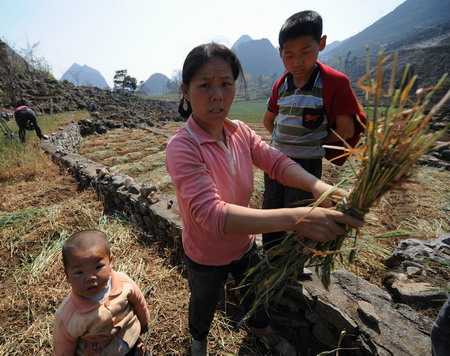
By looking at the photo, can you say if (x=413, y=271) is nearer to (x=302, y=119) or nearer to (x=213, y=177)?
(x=302, y=119)

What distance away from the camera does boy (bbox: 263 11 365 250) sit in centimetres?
156

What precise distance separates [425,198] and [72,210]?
18.7ft

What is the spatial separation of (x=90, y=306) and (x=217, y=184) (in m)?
0.90

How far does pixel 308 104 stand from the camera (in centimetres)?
167

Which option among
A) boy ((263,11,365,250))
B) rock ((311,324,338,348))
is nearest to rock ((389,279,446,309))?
rock ((311,324,338,348))

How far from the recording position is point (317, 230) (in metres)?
0.91

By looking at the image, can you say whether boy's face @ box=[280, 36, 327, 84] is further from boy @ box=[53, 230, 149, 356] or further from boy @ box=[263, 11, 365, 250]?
boy @ box=[53, 230, 149, 356]

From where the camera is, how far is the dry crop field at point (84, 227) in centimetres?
192

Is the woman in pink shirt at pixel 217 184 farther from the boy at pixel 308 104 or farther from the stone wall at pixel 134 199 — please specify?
the stone wall at pixel 134 199

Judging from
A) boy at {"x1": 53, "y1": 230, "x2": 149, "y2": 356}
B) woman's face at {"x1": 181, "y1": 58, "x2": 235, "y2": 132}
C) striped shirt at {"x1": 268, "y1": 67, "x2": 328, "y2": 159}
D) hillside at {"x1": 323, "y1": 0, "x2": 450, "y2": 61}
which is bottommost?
boy at {"x1": 53, "y1": 230, "x2": 149, "y2": 356}

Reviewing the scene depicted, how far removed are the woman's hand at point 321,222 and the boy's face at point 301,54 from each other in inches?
44.6

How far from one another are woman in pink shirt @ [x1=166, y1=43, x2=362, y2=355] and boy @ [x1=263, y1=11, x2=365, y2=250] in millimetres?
460

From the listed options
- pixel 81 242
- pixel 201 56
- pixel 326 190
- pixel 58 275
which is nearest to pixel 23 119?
pixel 58 275

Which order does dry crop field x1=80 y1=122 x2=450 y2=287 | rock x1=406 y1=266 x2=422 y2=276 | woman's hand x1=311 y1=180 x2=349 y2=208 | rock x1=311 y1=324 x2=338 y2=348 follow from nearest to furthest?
woman's hand x1=311 y1=180 x2=349 y2=208 → rock x1=311 y1=324 x2=338 y2=348 → rock x1=406 y1=266 x2=422 y2=276 → dry crop field x1=80 y1=122 x2=450 y2=287
